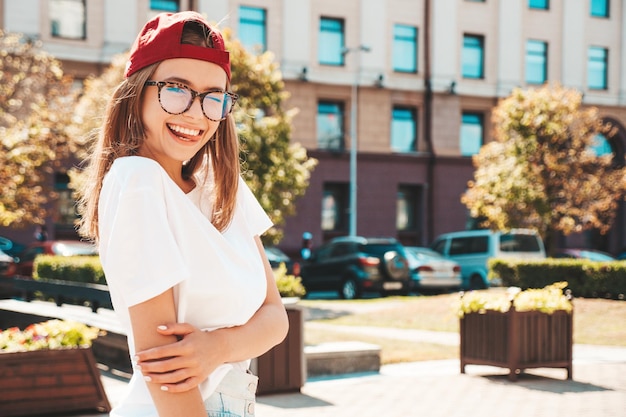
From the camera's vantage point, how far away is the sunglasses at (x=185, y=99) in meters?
2.00

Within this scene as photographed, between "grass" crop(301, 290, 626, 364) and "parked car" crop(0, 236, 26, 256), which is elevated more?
"parked car" crop(0, 236, 26, 256)

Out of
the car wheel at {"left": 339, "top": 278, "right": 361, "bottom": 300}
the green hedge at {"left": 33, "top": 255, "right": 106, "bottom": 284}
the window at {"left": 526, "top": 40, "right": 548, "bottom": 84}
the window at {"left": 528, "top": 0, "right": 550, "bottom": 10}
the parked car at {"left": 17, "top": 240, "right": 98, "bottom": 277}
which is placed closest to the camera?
the green hedge at {"left": 33, "top": 255, "right": 106, "bottom": 284}

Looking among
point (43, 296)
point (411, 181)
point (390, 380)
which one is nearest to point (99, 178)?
point (390, 380)

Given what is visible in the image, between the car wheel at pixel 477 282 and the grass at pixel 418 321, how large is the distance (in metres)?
6.07

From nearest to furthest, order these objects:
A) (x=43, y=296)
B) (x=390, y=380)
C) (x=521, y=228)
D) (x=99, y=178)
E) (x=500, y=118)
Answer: (x=99, y=178) < (x=390, y=380) < (x=43, y=296) < (x=521, y=228) < (x=500, y=118)

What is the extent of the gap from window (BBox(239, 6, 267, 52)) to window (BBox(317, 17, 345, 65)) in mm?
2484

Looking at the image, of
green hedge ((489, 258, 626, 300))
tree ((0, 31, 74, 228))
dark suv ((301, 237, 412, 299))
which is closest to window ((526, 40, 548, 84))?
dark suv ((301, 237, 412, 299))

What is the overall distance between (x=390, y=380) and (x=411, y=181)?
89.6 feet

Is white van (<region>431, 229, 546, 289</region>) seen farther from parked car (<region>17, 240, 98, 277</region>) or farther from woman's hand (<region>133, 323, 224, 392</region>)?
woman's hand (<region>133, 323, 224, 392</region>)

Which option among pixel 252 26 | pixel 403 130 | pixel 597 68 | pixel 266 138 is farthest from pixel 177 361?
pixel 597 68

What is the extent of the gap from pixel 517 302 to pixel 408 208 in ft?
90.8

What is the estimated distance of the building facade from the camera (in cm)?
3366

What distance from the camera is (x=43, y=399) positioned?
701 cm

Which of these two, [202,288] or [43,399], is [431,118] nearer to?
[43,399]
